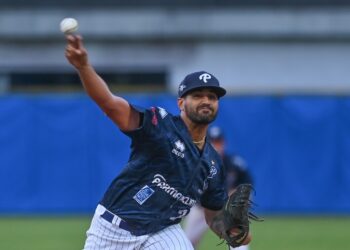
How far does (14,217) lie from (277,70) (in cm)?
821

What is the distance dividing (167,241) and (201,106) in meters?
0.90

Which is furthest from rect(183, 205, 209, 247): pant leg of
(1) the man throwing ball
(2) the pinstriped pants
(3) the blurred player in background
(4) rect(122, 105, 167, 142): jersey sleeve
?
(4) rect(122, 105, 167, 142): jersey sleeve

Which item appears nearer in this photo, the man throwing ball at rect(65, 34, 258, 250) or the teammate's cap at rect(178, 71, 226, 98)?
the man throwing ball at rect(65, 34, 258, 250)

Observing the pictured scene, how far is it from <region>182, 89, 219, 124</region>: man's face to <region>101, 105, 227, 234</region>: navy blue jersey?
4.3 inches

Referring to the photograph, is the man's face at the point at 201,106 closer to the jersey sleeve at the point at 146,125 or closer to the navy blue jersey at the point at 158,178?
the navy blue jersey at the point at 158,178

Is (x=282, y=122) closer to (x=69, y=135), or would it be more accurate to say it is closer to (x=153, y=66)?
(x=69, y=135)

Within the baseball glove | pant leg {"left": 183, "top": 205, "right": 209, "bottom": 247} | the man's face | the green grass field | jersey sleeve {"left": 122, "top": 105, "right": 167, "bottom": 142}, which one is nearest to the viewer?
jersey sleeve {"left": 122, "top": 105, "right": 167, "bottom": 142}

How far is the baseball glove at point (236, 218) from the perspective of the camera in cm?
682

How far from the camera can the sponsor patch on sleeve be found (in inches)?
251

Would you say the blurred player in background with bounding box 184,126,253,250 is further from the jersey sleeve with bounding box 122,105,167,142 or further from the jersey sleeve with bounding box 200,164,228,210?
the jersey sleeve with bounding box 122,105,167,142

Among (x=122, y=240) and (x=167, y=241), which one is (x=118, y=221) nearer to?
(x=122, y=240)

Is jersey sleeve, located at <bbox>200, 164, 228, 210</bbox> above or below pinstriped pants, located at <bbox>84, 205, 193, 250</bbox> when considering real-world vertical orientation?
above

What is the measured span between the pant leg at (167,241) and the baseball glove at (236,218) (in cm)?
45

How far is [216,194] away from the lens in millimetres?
A: 6938
